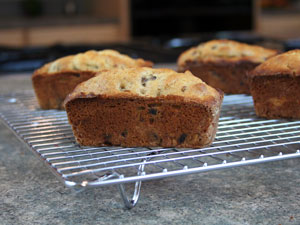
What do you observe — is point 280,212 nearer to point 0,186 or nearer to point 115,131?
point 115,131

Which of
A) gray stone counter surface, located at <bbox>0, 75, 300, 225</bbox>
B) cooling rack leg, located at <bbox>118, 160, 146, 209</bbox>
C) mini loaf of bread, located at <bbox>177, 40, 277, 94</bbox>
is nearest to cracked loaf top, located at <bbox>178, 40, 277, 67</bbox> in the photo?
mini loaf of bread, located at <bbox>177, 40, 277, 94</bbox>

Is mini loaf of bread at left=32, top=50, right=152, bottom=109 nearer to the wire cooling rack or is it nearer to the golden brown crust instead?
the wire cooling rack

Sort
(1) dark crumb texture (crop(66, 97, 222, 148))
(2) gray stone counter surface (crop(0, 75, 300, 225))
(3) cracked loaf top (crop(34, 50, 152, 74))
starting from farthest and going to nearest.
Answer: (3) cracked loaf top (crop(34, 50, 152, 74))
(1) dark crumb texture (crop(66, 97, 222, 148))
(2) gray stone counter surface (crop(0, 75, 300, 225))

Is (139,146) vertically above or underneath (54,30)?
above

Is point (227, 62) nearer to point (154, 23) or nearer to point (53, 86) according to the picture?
point (53, 86)


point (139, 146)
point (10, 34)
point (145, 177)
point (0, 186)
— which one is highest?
point (145, 177)

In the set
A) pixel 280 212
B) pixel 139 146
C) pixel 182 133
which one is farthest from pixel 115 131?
pixel 280 212
